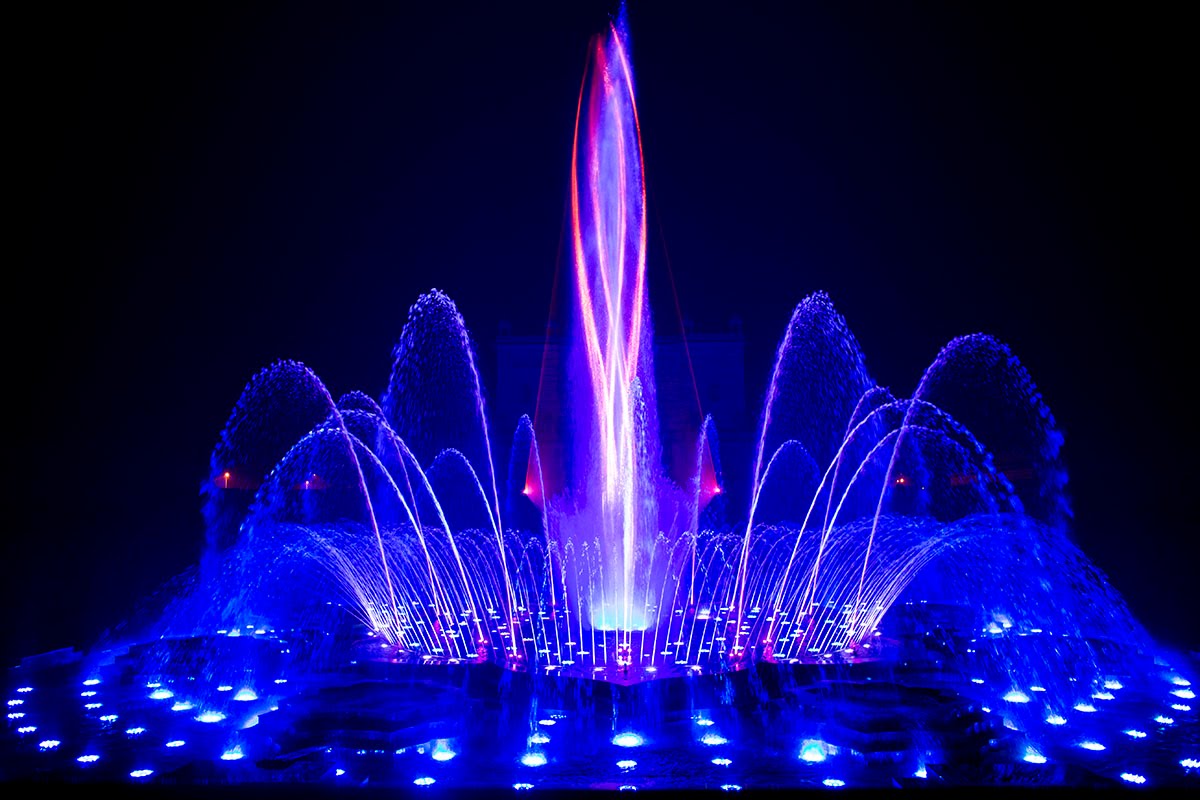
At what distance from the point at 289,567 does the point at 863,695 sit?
13228mm

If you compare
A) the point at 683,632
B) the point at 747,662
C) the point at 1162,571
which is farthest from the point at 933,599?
the point at 747,662

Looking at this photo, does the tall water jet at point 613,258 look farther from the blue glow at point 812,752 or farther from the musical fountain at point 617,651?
the blue glow at point 812,752

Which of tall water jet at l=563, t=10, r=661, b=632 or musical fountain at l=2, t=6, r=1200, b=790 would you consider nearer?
musical fountain at l=2, t=6, r=1200, b=790

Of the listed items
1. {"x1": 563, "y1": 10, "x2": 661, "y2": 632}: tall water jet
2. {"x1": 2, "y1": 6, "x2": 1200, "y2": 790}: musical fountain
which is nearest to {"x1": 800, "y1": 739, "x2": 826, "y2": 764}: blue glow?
{"x1": 2, "y1": 6, "x2": 1200, "y2": 790}: musical fountain

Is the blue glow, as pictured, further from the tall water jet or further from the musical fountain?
the tall water jet

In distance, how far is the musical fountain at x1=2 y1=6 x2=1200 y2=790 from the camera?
7.34m

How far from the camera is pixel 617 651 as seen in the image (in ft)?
35.8

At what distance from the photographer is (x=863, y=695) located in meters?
8.64

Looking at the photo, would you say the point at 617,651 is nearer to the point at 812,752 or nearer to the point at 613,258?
the point at 812,752

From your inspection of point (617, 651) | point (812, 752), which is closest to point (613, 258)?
point (617, 651)

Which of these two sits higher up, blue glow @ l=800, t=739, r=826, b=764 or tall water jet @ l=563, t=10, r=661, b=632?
tall water jet @ l=563, t=10, r=661, b=632

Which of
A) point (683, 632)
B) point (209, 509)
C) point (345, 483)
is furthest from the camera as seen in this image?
point (345, 483)

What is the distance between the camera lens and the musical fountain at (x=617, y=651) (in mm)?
7344

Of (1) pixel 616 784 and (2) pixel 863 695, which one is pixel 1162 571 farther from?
(1) pixel 616 784
